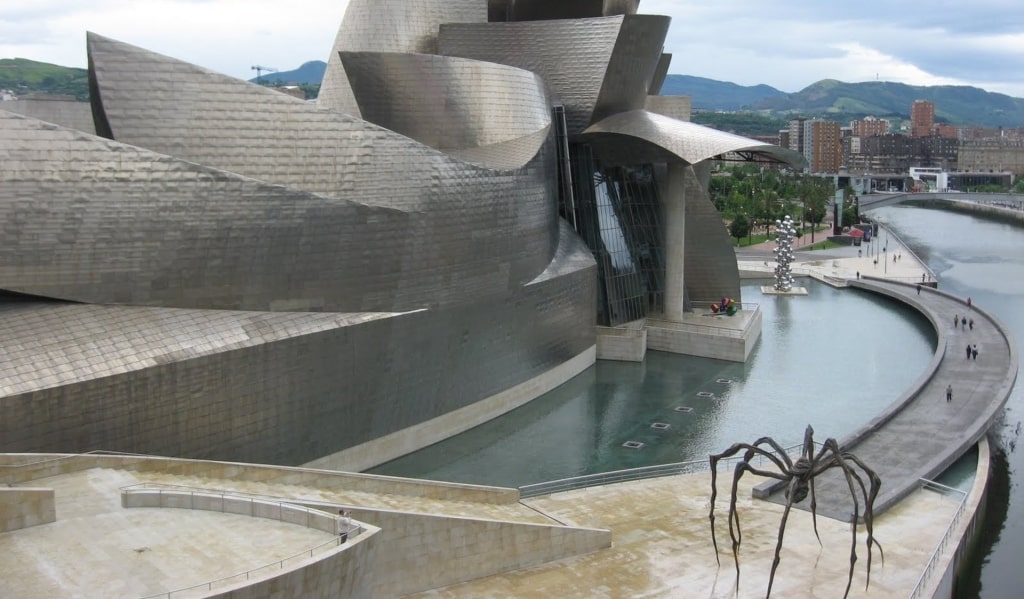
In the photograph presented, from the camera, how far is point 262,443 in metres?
21.2

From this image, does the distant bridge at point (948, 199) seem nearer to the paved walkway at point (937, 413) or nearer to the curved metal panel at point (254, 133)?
the paved walkway at point (937, 413)

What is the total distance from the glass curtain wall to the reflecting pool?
275 centimetres

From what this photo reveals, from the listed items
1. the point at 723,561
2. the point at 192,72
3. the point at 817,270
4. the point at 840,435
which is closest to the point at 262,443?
the point at 192,72

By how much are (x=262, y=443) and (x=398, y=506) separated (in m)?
4.50

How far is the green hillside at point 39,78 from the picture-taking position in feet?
534

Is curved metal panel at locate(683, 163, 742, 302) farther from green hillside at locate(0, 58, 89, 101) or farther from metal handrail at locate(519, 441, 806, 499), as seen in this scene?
green hillside at locate(0, 58, 89, 101)

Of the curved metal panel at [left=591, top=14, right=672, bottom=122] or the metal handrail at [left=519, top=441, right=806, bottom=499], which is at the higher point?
the curved metal panel at [left=591, top=14, right=672, bottom=122]

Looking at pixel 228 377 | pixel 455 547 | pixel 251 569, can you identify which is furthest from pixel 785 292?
pixel 251 569

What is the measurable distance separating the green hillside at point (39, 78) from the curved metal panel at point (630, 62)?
138m

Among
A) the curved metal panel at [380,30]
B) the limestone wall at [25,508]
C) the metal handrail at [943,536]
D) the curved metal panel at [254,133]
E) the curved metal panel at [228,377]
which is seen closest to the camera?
the limestone wall at [25,508]

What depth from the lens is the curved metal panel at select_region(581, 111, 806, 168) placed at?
35.5 meters

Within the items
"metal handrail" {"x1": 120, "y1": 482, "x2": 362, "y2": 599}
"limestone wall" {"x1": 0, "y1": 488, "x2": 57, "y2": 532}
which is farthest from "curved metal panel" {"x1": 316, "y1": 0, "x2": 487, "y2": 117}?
"limestone wall" {"x1": 0, "y1": 488, "x2": 57, "y2": 532}

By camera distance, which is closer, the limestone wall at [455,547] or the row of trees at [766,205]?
the limestone wall at [455,547]

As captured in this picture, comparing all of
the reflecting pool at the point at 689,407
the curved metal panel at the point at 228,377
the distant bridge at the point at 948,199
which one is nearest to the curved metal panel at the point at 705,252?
the reflecting pool at the point at 689,407
